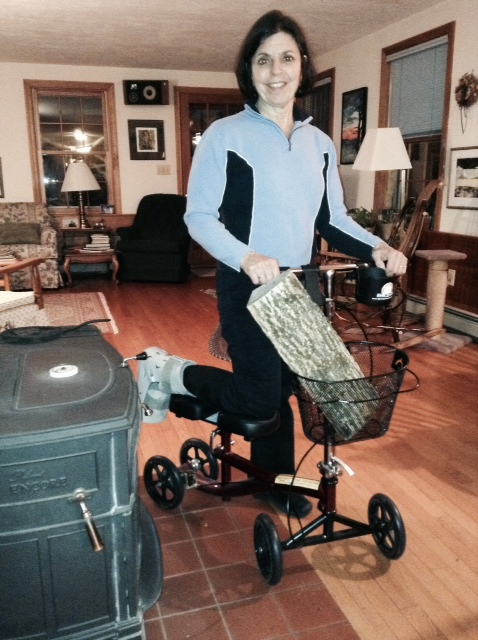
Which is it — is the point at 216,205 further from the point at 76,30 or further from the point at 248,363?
the point at 76,30

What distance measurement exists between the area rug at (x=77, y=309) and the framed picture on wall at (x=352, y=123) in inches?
114

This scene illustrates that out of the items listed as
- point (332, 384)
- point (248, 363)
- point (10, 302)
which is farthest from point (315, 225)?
point (10, 302)

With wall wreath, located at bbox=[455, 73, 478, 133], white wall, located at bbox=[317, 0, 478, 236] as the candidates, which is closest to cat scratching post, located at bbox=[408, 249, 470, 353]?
white wall, located at bbox=[317, 0, 478, 236]

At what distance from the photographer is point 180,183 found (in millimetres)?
7551

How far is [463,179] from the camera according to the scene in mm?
4316

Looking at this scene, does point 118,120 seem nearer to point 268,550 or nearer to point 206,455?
point 206,455

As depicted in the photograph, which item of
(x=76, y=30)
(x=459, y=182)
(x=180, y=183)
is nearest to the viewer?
(x=459, y=182)

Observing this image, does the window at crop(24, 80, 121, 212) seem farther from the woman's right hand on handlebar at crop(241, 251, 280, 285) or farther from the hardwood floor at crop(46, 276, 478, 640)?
the woman's right hand on handlebar at crop(241, 251, 280, 285)

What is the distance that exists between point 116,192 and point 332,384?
6457 millimetres

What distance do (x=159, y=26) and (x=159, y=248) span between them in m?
2.28

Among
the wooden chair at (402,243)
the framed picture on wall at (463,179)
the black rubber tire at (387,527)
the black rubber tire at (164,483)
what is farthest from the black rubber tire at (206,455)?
the framed picture on wall at (463,179)

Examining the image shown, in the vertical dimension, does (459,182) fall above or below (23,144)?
below

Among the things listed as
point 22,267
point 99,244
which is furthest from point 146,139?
point 22,267

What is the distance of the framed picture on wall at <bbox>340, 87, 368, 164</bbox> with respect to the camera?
5.57 meters
